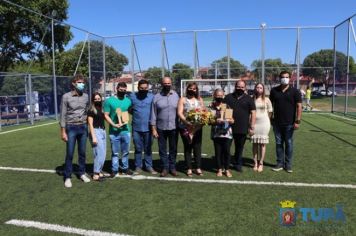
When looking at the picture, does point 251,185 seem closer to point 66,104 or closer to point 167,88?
point 167,88

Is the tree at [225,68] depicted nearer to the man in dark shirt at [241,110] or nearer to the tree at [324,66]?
the tree at [324,66]

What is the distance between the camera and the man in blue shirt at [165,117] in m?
6.87

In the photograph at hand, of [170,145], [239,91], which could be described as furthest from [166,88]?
[239,91]

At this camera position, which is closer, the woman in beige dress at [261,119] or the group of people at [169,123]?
the group of people at [169,123]

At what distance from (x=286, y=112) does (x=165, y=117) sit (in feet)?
7.78

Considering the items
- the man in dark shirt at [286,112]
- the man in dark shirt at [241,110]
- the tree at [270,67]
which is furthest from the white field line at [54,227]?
the tree at [270,67]

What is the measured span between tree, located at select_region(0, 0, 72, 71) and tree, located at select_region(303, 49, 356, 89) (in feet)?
61.4

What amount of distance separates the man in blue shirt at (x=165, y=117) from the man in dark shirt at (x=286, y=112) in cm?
203

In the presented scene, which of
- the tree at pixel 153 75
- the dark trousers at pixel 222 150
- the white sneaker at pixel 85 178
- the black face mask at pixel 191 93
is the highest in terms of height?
the tree at pixel 153 75

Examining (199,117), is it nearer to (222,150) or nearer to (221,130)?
(221,130)

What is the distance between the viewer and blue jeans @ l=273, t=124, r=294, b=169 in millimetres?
7324

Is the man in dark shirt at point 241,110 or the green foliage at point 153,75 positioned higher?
the green foliage at point 153,75

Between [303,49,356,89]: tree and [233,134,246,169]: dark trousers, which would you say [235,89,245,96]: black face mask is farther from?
[303,49,356,89]: tree

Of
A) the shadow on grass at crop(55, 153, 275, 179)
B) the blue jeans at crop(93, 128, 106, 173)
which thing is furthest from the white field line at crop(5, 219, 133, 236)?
the shadow on grass at crop(55, 153, 275, 179)
